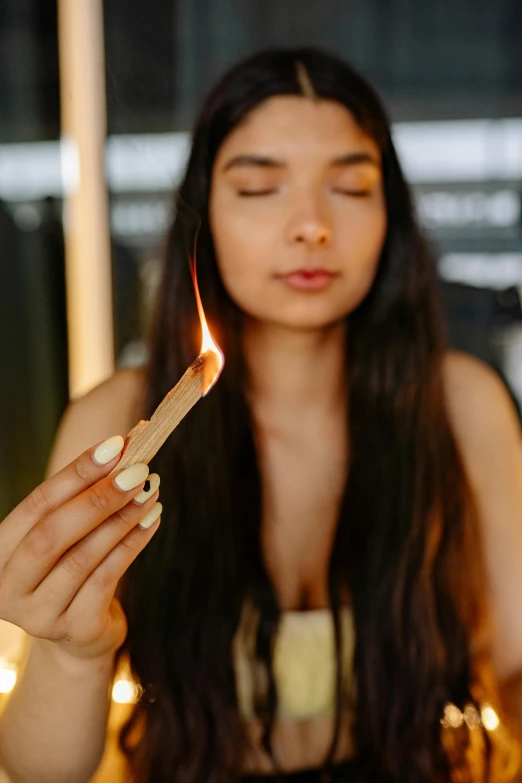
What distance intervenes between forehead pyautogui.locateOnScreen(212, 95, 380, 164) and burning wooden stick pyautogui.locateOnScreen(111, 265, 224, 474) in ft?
1.78

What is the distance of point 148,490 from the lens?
0.47 meters

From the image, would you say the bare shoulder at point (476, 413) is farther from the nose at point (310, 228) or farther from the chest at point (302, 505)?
the nose at point (310, 228)

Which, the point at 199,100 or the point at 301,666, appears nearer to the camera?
the point at 301,666

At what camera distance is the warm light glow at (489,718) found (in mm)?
959

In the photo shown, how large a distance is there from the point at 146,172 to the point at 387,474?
130 cm

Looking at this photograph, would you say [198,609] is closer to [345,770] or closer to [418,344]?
[345,770]

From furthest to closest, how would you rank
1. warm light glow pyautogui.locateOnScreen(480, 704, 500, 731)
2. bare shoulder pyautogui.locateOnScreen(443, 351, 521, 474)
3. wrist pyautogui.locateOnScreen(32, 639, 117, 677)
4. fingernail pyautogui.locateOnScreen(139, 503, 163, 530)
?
bare shoulder pyautogui.locateOnScreen(443, 351, 521, 474) → warm light glow pyautogui.locateOnScreen(480, 704, 500, 731) → wrist pyautogui.locateOnScreen(32, 639, 117, 677) → fingernail pyautogui.locateOnScreen(139, 503, 163, 530)

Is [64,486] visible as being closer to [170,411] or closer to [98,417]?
[170,411]

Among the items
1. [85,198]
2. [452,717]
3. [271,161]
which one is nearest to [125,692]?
[452,717]

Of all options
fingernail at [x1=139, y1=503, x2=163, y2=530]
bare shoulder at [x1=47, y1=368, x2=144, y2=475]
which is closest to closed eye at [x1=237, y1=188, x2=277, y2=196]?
bare shoulder at [x1=47, y1=368, x2=144, y2=475]

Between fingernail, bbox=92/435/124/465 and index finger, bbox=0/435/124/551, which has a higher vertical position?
fingernail, bbox=92/435/124/465

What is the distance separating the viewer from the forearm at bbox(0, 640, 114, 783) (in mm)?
656

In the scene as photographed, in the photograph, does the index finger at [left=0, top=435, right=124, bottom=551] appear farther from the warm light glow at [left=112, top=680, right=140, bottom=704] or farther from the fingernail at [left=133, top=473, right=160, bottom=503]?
the warm light glow at [left=112, top=680, right=140, bottom=704]

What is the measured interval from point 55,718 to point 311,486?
20.0 inches
